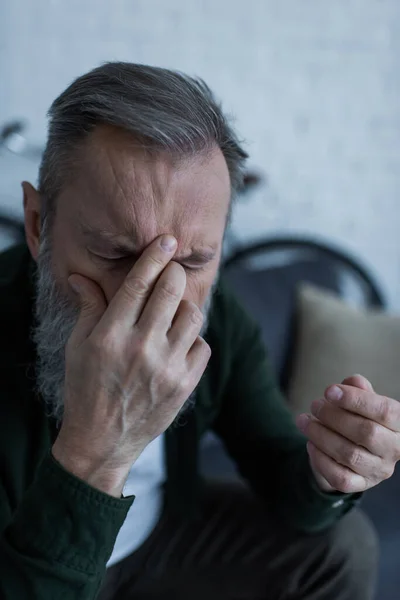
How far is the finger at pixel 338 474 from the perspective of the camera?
2.94 feet

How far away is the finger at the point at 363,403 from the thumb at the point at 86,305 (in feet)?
1.01

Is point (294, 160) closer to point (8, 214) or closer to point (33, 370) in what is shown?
point (8, 214)

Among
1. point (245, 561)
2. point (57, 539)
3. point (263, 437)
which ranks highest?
point (57, 539)

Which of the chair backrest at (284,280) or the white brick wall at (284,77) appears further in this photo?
the white brick wall at (284,77)

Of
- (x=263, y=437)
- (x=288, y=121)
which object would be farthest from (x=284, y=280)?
(x=263, y=437)

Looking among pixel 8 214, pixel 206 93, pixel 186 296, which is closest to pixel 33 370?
pixel 186 296

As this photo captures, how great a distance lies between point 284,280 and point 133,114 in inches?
48.1

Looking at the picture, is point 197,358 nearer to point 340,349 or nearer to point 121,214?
point 121,214

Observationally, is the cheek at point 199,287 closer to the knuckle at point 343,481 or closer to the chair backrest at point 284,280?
the knuckle at point 343,481

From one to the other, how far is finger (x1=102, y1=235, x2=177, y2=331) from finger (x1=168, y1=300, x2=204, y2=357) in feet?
0.15

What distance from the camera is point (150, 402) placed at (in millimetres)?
752

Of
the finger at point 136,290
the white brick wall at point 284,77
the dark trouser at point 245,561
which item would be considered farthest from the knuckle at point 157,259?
the white brick wall at point 284,77

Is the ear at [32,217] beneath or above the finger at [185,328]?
beneath

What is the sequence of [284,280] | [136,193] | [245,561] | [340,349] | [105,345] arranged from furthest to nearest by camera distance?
[284,280] < [340,349] < [245,561] < [136,193] < [105,345]
